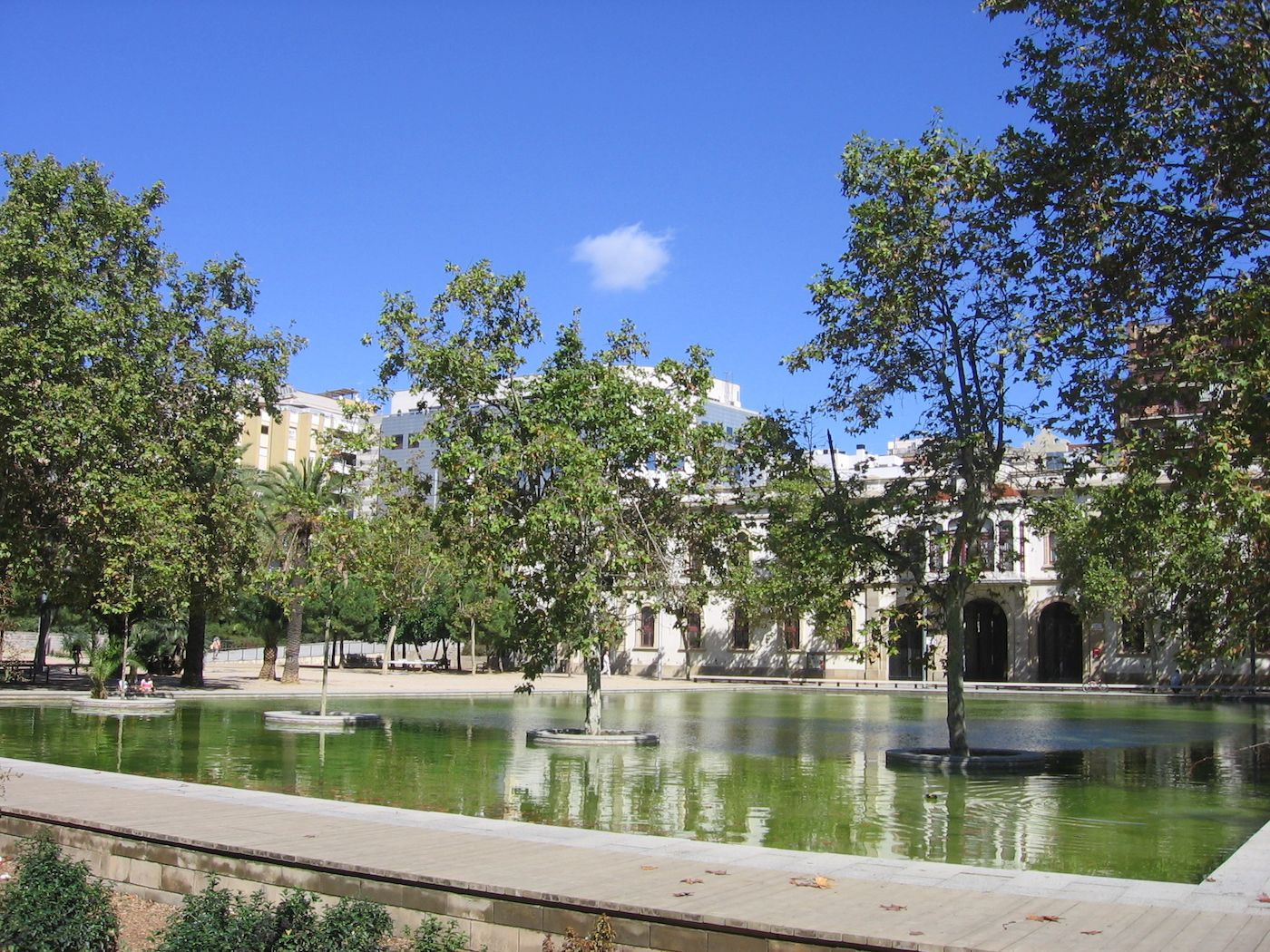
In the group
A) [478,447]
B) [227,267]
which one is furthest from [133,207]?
[478,447]

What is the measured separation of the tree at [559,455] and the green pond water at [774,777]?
283 centimetres

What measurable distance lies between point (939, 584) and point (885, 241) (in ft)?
19.3

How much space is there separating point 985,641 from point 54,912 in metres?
61.6

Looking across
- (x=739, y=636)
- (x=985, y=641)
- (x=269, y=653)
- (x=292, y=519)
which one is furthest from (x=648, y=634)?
(x=292, y=519)

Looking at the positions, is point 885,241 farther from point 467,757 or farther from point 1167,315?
point 467,757

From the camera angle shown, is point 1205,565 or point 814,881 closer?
point 814,881

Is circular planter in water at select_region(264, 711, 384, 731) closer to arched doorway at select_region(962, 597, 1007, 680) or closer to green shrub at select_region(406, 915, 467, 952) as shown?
green shrub at select_region(406, 915, 467, 952)

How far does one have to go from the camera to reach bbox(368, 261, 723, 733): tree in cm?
2066

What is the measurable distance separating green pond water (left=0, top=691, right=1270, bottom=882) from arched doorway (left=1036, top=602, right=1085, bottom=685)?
3010cm

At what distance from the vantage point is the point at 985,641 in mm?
64562

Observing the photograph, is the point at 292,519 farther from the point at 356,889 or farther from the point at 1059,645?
the point at 1059,645

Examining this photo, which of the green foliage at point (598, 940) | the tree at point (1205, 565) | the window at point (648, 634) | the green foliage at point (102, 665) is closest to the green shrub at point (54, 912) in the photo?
the green foliage at point (598, 940)

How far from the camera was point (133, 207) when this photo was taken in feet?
108

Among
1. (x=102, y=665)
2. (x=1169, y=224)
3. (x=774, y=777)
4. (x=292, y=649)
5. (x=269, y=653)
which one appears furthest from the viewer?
(x=269, y=653)
